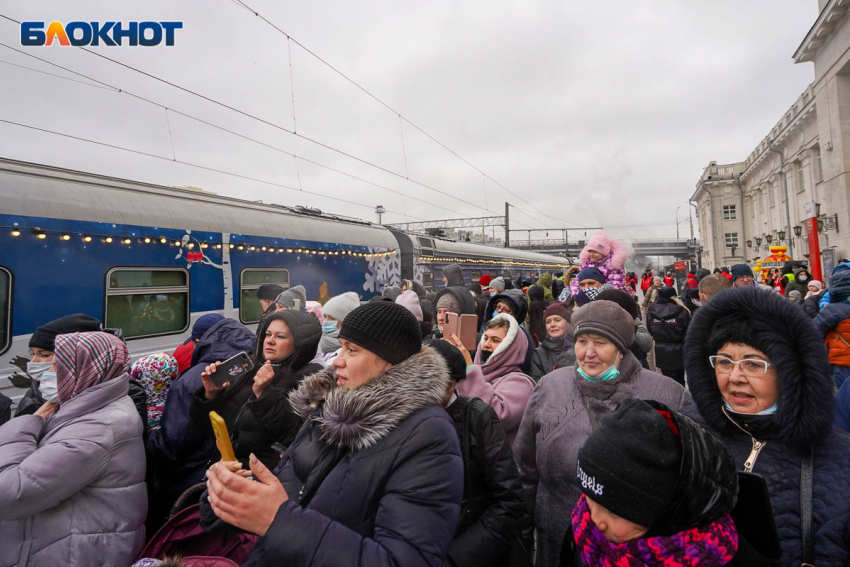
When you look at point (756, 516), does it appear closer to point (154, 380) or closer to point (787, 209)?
point (154, 380)

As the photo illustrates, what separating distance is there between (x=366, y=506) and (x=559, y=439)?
1.19 m

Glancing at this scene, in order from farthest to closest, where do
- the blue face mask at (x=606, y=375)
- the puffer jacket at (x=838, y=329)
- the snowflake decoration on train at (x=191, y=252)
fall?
the snowflake decoration on train at (x=191, y=252)
the puffer jacket at (x=838, y=329)
the blue face mask at (x=606, y=375)

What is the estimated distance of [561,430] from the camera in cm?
224

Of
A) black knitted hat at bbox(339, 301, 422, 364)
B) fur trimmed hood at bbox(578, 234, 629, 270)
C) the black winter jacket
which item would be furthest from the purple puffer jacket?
black knitted hat at bbox(339, 301, 422, 364)

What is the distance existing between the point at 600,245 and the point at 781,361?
13.7ft

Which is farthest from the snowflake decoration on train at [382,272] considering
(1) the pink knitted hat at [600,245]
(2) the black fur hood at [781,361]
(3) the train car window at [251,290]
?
(2) the black fur hood at [781,361]

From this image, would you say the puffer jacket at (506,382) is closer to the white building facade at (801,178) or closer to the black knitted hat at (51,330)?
the black knitted hat at (51,330)

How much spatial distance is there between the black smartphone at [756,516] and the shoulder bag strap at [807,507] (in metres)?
0.18

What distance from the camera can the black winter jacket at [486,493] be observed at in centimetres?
181

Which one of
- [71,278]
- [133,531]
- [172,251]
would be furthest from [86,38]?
[133,531]

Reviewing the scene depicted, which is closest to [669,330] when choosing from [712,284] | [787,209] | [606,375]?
[712,284]

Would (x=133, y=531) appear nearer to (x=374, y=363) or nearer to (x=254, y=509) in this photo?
(x=254, y=509)

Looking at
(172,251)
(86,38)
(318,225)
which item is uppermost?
(86,38)

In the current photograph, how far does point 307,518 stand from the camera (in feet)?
4.15
